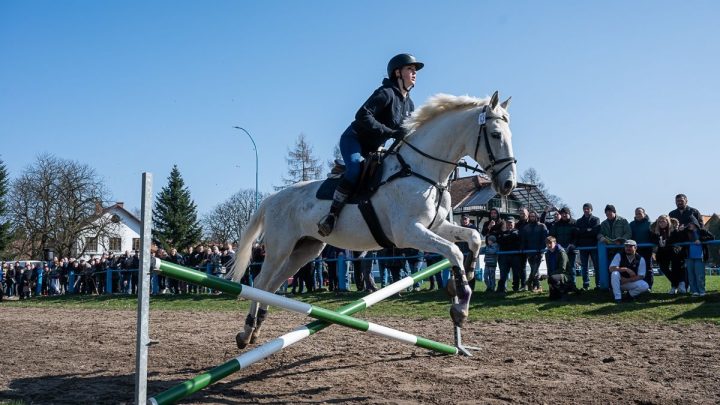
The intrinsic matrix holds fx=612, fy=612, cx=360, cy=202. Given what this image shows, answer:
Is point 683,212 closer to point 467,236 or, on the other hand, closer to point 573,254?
point 573,254

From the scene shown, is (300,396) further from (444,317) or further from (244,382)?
(444,317)

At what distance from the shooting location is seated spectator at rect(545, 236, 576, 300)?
13.0 meters

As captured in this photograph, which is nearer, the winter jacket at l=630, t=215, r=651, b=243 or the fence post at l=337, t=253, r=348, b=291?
the winter jacket at l=630, t=215, r=651, b=243

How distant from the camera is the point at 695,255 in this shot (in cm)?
1193

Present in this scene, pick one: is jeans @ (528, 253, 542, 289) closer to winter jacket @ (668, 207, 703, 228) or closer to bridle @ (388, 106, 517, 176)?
winter jacket @ (668, 207, 703, 228)

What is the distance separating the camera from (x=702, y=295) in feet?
38.4

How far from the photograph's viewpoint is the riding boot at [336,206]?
7031 mm

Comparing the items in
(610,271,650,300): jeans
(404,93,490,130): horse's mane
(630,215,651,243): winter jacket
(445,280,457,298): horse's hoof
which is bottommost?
(610,271,650,300): jeans

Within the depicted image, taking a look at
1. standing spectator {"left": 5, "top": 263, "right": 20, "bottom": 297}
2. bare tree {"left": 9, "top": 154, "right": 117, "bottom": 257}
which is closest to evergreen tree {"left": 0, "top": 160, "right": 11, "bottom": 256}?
bare tree {"left": 9, "top": 154, "right": 117, "bottom": 257}

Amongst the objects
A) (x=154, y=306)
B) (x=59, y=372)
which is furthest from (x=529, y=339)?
(x=154, y=306)

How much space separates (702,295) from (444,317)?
4.95m

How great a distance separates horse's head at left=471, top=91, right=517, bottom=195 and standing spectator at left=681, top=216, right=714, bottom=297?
7.41m

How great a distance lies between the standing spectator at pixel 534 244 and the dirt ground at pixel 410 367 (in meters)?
4.23

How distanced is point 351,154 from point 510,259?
8905mm
